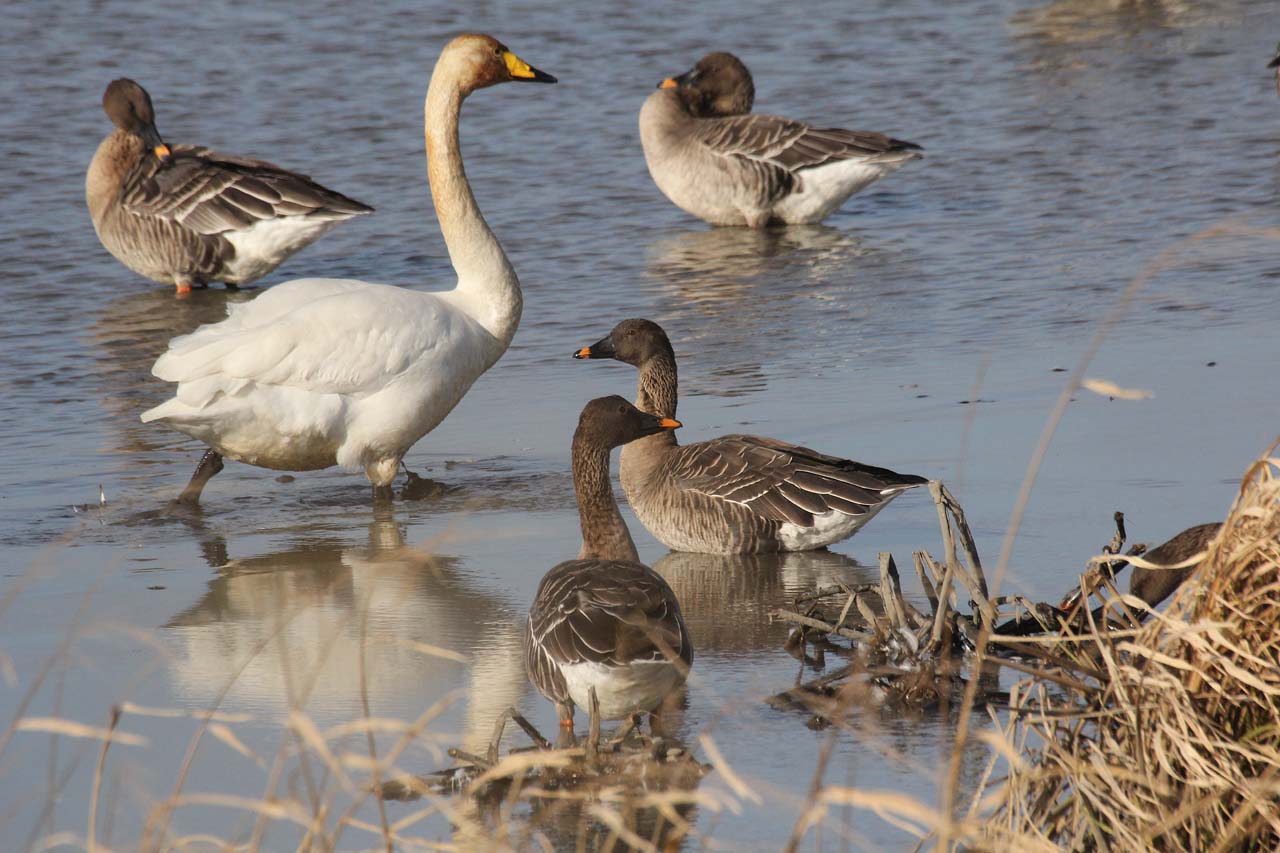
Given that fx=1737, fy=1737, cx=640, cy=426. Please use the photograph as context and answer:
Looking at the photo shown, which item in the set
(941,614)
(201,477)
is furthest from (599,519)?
(201,477)

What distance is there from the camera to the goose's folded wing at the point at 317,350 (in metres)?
7.76

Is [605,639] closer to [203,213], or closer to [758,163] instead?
[203,213]

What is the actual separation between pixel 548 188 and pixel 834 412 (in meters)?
6.58

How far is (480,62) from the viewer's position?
9234 millimetres

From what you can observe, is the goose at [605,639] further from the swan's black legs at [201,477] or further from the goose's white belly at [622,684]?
the swan's black legs at [201,477]

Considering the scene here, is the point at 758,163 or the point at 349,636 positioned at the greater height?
the point at 758,163

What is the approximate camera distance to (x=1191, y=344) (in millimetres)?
9227

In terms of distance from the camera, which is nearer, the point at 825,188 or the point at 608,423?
the point at 608,423

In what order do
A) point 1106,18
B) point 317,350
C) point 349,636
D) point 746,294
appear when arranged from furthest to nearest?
point 1106,18 < point 746,294 < point 317,350 < point 349,636

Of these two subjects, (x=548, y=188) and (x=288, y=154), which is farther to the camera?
(x=288, y=154)

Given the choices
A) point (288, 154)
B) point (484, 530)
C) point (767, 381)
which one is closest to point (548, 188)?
point (288, 154)

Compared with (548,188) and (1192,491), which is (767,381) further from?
(548,188)

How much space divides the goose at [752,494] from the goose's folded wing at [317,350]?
1218 millimetres

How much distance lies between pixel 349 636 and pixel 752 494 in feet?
5.93
